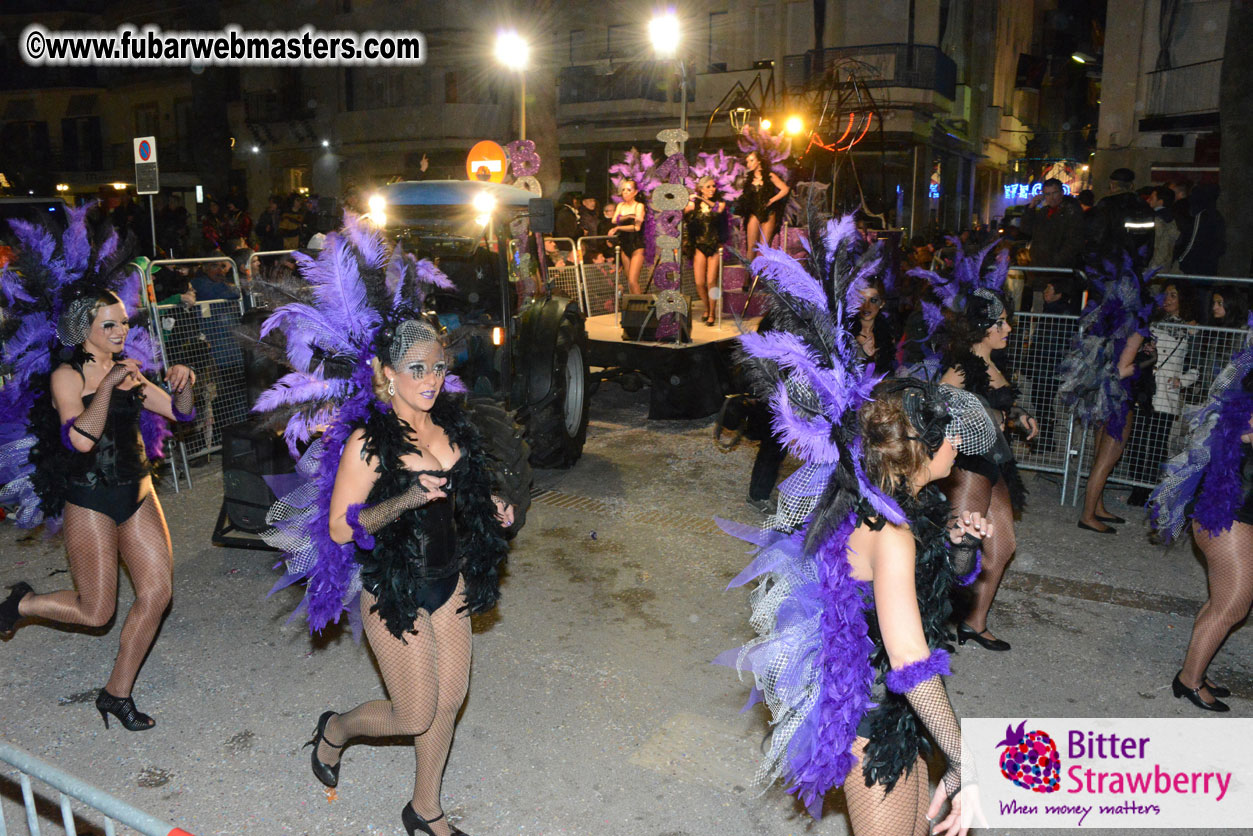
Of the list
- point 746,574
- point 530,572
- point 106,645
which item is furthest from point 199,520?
point 746,574

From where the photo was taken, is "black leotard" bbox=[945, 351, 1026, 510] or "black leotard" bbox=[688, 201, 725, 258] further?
"black leotard" bbox=[688, 201, 725, 258]

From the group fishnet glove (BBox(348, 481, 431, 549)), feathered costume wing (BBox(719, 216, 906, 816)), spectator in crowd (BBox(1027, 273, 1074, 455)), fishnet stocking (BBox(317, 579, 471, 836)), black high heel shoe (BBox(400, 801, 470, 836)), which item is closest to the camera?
feathered costume wing (BBox(719, 216, 906, 816))

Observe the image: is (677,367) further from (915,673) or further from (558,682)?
(915,673)

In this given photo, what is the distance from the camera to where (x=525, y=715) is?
14.6 ft

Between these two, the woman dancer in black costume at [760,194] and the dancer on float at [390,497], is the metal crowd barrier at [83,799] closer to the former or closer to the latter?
the dancer on float at [390,497]

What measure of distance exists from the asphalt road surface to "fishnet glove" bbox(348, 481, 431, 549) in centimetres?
128

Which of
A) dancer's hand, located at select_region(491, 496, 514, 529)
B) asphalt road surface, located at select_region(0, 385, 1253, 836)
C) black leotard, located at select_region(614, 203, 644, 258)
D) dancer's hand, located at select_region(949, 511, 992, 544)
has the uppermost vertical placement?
black leotard, located at select_region(614, 203, 644, 258)

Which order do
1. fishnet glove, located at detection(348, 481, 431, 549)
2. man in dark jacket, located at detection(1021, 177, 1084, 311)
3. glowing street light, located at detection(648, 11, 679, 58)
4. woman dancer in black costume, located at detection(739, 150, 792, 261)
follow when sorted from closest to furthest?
fishnet glove, located at detection(348, 481, 431, 549), man in dark jacket, located at detection(1021, 177, 1084, 311), glowing street light, located at detection(648, 11, 679, 58), woman dancer in black costume, located at detection(739, 150, 792, 261)

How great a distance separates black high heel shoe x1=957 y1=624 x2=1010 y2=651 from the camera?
16.7 feet

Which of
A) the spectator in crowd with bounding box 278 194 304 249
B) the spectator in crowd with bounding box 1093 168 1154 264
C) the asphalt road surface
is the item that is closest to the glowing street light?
the spectator in crowd with bounding box 278 194 304 249

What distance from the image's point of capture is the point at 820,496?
2660mm

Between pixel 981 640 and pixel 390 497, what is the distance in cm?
346

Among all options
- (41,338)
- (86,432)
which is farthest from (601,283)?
(86,432)

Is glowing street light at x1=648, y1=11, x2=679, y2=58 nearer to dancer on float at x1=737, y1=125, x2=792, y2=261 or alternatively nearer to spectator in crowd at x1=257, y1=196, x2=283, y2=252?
dancer on float at x1=737, y1=125, x2=792, y2=261
